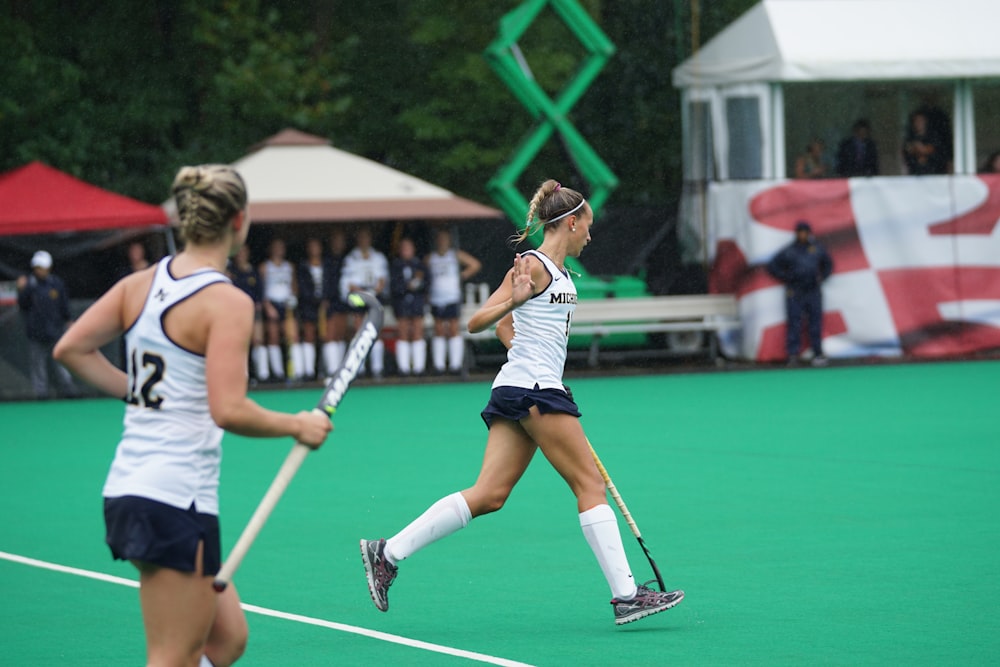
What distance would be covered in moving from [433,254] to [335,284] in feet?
4.91

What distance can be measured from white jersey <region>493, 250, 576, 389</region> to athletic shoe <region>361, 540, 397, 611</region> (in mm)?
961

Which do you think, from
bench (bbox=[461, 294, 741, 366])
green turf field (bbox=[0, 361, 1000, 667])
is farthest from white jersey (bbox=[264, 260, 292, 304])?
green turf field (bbox=[0, 361, 1000, 667])

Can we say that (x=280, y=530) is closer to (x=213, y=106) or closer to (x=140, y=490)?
(x=140, y=490)

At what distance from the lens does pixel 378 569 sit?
7676 millimetres

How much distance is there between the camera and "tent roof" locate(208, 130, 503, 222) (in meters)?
24.1

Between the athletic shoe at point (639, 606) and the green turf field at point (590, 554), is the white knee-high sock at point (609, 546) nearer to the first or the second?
the athletic shoe at point (639, 606)

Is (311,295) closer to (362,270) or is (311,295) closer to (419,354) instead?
(362,270)

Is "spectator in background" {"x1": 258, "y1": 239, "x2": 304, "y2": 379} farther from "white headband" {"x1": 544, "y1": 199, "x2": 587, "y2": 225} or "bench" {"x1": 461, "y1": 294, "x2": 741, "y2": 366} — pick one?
"white headband" {"x1": 544, "y1": 199, "x2": 587, "y2": 225}

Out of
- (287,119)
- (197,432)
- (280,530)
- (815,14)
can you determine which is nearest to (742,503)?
(280,530)

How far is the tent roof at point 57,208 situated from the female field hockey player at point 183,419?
1896cm

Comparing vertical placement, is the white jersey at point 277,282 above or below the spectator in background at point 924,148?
below

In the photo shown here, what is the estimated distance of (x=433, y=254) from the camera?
2406 cm

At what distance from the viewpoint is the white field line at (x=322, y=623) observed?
22.9 feet

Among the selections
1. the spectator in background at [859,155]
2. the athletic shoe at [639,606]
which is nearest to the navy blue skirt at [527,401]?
the athletic shoe at [639,606]
